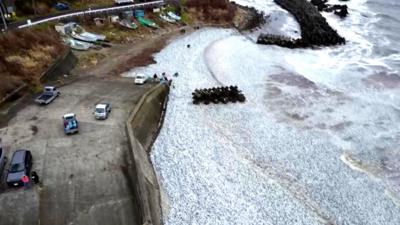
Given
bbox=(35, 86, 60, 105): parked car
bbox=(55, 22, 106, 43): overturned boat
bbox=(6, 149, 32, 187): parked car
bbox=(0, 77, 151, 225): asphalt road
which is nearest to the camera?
bbox=(0, 77, 151, 225): asphalt road

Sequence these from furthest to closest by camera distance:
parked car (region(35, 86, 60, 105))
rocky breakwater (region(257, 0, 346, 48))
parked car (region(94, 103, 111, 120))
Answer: rocky breakwater (region(257, 0, 346, 48)), parked car (region(35, 86, 60, 105)), parked car (region(94, 103, 111, 120))

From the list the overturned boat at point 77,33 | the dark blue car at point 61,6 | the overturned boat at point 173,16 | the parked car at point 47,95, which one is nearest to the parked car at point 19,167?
the parked car at point 47,95

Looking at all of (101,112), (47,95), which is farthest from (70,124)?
(47,95)

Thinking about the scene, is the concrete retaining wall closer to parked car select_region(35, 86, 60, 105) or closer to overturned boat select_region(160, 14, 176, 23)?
parked car select_region(35, 86, 60, 105)

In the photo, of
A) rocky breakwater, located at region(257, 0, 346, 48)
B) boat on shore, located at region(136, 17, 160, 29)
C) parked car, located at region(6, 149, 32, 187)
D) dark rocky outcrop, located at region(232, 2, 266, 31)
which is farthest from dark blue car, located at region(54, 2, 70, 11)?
parked car, located at region(6, 149, 32, 187)

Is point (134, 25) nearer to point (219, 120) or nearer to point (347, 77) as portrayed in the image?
point (219, 120)

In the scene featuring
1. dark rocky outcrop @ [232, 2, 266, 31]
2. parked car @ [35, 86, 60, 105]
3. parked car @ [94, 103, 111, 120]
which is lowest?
dark rocky outcrop @ [232, 2, 266, 31]

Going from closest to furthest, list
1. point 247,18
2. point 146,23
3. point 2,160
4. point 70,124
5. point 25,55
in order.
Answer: point 2,160
point 70,124
point 25,55
point 146,23
point 247,18

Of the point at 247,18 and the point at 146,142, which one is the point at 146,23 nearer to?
the point at 247,18
